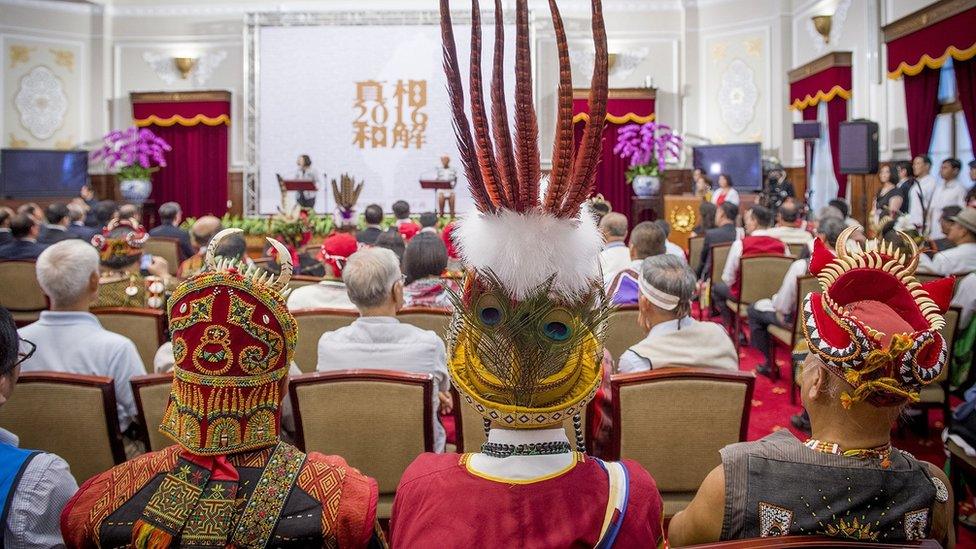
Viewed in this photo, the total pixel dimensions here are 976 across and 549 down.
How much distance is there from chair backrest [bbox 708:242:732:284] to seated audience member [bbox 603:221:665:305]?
1546 millimetres

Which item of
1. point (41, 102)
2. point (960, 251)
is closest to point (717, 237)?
point (960, 251)

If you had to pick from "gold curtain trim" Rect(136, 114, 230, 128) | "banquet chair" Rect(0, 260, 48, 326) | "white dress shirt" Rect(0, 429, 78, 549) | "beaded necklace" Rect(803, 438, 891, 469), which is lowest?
"white dress shirt" Rect(0, 429, 78, 549)

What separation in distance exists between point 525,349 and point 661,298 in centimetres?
149

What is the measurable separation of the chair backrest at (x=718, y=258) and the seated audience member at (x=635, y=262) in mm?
1546

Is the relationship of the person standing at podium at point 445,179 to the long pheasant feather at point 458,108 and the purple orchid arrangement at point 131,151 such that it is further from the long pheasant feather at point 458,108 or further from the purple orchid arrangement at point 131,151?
the long pheasant feather at point 458,108

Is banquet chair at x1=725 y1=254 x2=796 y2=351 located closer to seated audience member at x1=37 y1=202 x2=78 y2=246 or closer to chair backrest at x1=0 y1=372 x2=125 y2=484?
chair backrest at x1=0 y1=372 x2=125 y2=484

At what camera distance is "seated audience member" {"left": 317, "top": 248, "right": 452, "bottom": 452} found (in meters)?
2.53

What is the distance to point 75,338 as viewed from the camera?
2.51 meters

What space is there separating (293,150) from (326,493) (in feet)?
38.7

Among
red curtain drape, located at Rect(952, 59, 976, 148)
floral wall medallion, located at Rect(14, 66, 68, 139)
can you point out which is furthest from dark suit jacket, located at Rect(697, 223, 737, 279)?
floral wall medallion, located at Rect(14, 66, 68, 139)

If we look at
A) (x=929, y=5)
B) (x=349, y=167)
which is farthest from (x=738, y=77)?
(x=349, y=167)

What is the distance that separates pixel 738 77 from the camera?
1154cm

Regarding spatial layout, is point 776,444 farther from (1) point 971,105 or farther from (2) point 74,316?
(1) point 971,105

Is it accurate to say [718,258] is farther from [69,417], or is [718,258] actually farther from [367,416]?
[69,417]
